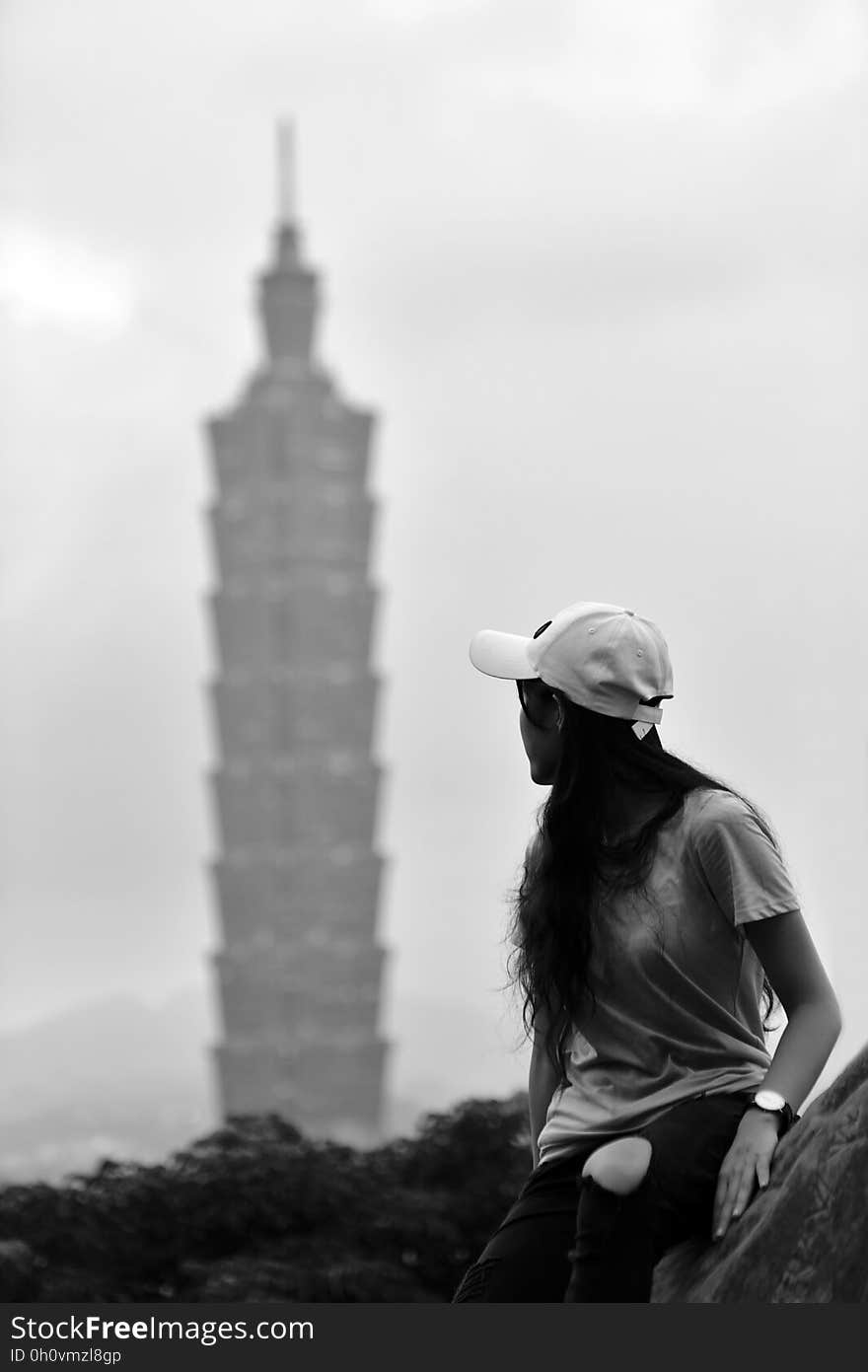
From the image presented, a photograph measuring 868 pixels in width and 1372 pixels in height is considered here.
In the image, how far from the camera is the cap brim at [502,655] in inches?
105

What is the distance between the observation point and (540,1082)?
2.68 metres

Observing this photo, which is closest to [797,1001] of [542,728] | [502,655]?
[542,728]

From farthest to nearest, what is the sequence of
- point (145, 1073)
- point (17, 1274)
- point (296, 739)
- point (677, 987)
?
point (145, 1073), point (296, 739), point (17, 1274), point (677, 987)

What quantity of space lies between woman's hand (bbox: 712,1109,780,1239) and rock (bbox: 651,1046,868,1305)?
0.04 meters

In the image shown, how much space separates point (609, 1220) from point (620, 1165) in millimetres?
64

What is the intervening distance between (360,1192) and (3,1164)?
47997mm

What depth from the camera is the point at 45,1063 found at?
6291cm

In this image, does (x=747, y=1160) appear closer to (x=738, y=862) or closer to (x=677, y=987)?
(x=677, y=987)

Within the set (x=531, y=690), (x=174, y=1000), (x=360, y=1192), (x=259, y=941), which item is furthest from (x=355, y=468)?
(x=531, y=690)

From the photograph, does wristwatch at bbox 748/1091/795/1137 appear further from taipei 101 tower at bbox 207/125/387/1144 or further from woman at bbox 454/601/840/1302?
taipei 101 tower at bbox 207/125/387/1144

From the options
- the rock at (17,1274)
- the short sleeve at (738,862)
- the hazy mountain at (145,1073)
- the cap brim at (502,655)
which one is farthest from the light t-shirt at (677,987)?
the hazy mountain at (145,1073)

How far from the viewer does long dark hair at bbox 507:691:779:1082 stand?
255 cm

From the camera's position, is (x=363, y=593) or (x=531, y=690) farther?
(x=363, y=593)

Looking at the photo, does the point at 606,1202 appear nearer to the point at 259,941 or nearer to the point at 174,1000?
the point at 259,941
